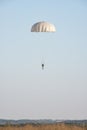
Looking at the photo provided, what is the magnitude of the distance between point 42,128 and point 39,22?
821 cm

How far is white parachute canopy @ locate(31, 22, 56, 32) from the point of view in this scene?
28.5m

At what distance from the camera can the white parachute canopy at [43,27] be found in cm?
2845

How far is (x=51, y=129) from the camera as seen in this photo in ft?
101

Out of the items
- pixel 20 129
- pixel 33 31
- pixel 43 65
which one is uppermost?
pixel 33 31

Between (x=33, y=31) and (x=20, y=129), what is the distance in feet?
25.6

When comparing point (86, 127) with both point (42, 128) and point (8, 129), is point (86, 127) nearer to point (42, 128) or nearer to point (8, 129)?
point (42, 128)

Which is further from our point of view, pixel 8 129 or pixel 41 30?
pixel 8 129

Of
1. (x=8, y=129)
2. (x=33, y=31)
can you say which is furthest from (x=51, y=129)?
(x=33, y=31)

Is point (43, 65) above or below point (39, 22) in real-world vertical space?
below

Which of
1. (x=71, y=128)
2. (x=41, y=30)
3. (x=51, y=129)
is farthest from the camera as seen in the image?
(x=71, y=128)

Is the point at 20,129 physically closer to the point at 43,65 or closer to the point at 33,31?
the point at 43,65

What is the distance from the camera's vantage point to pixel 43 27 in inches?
1123

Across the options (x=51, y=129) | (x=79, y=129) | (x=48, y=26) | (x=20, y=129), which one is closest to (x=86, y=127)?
(x=79, y=129)

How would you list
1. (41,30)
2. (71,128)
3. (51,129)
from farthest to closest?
1. (71,128)
2. (51,129)
3. (41,30)
